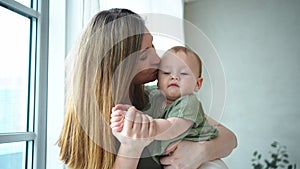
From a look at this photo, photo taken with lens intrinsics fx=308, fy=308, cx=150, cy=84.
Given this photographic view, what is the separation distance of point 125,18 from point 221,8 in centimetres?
78

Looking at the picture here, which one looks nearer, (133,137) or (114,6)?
(133,137)

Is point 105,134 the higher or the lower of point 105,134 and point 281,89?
the lower

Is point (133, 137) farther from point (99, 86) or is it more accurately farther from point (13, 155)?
point (13, 155)

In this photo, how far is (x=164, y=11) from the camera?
117 centimetres

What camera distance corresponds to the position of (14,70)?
0.92m

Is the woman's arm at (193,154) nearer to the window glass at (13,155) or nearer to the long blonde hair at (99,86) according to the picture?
the long blonde hair at (99,86)

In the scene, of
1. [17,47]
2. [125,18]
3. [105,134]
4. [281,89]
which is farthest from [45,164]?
[281,89]

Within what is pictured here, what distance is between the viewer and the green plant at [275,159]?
1176 mm

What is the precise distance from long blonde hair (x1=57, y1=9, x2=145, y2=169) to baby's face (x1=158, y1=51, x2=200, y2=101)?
0.23 ft

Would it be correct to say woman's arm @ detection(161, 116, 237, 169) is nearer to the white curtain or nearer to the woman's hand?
the woman's hand

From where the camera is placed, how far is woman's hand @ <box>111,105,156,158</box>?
500mm

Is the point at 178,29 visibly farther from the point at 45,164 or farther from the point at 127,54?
the point at 45,164

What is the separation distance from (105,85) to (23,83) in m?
0.49

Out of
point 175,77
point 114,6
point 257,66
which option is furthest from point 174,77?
point 257,66
